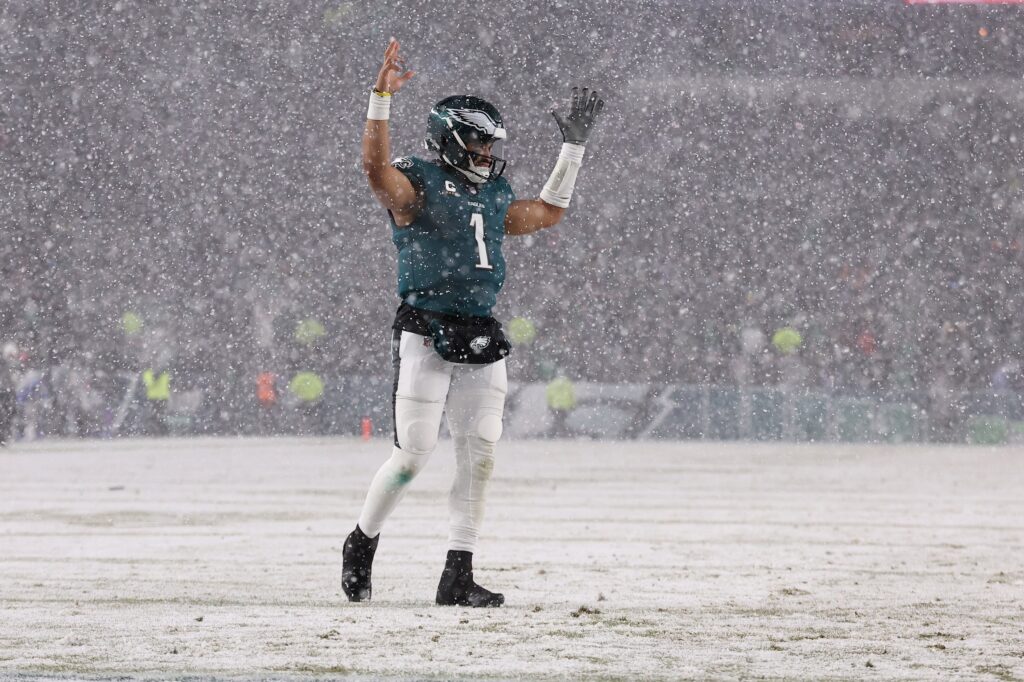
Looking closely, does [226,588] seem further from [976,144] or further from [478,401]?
[976,144]

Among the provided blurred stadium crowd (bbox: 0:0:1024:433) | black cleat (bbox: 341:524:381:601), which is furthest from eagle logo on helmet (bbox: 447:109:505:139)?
blurred stadium crowd (bbox: 0:0:1024:433)

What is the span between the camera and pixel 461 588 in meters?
4.73

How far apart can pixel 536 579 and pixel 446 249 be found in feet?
5.25

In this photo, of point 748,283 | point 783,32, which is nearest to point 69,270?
point 748,283

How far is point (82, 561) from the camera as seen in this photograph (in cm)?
629

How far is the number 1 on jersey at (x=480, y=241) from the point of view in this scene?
467 centimetres

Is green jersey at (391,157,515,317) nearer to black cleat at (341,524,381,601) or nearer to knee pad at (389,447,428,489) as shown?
knee pad at (389,447,428,489)

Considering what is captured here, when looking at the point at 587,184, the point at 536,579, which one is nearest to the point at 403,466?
the point at 536,579

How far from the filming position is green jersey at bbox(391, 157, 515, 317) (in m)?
4.61

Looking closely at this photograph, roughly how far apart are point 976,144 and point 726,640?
92.0 feet

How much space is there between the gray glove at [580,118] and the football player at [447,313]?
29 cm

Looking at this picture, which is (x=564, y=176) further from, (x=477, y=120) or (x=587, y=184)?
(x=587, y=184)

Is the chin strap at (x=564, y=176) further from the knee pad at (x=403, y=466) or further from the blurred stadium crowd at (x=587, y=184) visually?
the blurred stadium crowd at (x=587, y=184)

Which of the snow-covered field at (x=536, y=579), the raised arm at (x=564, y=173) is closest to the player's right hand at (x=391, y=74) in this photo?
the raised arm at (x=564, y=173)
